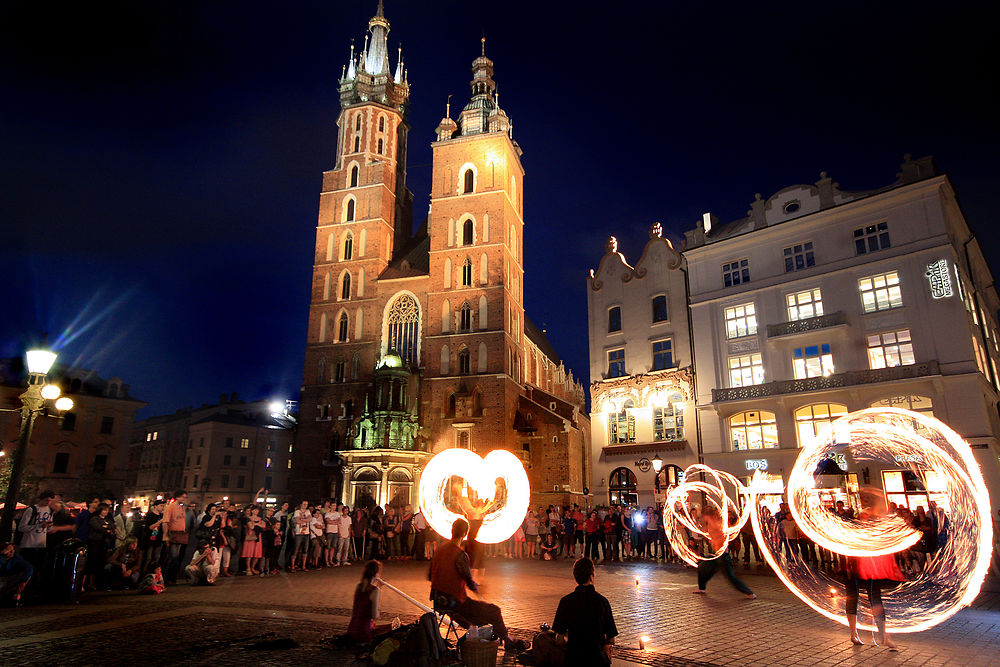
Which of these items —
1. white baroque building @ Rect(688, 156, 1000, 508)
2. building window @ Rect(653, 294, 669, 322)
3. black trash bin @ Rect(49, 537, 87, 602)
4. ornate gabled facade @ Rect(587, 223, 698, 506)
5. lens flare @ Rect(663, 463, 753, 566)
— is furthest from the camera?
building window @ Rect(653, 294, 669, 322)

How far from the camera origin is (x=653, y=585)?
15.5 m

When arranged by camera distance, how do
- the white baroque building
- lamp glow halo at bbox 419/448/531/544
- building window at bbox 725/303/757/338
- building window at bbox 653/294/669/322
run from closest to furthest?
lamp glow halo at bbox 419/448/531/544, the white baroque building, building window at bbox 725/303/757/338, building window at bbox 653/294/669/322

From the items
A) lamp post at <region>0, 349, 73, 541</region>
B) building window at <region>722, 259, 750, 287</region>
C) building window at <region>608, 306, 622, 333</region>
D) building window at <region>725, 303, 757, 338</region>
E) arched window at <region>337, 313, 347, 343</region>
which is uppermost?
arched window at <region>337, 313, 347, 343</region>

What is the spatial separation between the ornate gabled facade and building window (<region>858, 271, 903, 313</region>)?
8.03 meters

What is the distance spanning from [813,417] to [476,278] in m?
24.8

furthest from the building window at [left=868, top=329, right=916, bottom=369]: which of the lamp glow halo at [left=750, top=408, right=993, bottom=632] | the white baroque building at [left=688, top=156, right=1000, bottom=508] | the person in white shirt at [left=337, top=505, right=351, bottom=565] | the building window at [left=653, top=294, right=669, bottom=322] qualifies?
the person in white shirt at [left=337, top=505, right=351, bottom=565]

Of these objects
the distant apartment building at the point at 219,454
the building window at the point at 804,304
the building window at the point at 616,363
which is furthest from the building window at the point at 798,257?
the distant apartment building at the point at 219,454

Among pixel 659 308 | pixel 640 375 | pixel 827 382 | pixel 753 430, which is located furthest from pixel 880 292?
pixel 640 375

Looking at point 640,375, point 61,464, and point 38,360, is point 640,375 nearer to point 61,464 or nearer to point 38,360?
point 38,360

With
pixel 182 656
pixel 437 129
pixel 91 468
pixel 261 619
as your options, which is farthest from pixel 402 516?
pixel 91 468

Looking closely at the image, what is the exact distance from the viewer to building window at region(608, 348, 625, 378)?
33.8m

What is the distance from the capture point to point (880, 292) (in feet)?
88.7

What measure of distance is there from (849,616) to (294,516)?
51.2 ft

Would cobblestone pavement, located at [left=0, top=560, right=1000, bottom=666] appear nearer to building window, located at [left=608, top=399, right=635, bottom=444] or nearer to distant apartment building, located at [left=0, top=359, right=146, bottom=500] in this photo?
building window, located at [left=608, top=399, right=635, bottom=444]
